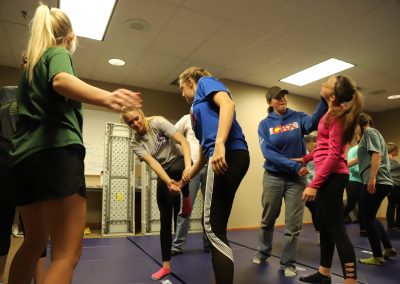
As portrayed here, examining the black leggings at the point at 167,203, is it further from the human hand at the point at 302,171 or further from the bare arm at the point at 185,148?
the human hand at the point at 302,171

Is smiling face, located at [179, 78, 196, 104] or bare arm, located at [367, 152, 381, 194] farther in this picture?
bare arm, located at [367, 152, 381, 194]

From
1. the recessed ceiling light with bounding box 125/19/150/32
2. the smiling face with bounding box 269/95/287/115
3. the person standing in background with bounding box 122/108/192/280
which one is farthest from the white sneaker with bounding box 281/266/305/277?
the recessed ceiling light with bounding box 125/19/150/32

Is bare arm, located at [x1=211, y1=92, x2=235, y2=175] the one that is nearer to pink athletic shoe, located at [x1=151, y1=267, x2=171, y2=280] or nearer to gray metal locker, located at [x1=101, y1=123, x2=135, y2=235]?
pink athletic shoe, located at [x1=151, y1=267, x2=171, y2=280]

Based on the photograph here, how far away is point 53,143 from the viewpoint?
96 centimetres

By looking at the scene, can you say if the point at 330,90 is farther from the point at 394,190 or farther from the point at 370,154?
the point at 394,190

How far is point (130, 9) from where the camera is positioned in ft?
10.3

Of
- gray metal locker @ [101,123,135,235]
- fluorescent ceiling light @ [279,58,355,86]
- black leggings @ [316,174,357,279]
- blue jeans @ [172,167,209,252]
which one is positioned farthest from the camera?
fluorescent ceiling light @ [279,58,355,86]

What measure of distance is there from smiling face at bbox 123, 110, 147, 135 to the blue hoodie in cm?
112

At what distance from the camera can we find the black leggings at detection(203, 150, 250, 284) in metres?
1.26

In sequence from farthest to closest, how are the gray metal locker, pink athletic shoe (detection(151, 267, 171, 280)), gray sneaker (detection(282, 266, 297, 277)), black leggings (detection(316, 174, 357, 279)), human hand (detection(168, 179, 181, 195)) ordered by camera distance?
the gray metal locker → gray sneaker (detection(282, 266, 297, 277)) → pink athletic shoe (detection(151, 267, 171, 280)) → human hand (detection(168, 179, 181, 195)) → black leggings (detection(316, 174, 357, 279))

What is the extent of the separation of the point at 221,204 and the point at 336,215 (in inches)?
32.7

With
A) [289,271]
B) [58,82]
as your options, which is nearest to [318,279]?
[289,271]

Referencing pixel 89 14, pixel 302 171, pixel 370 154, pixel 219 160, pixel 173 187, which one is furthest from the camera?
pixel 89 14

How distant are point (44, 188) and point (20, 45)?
12.9 feet
